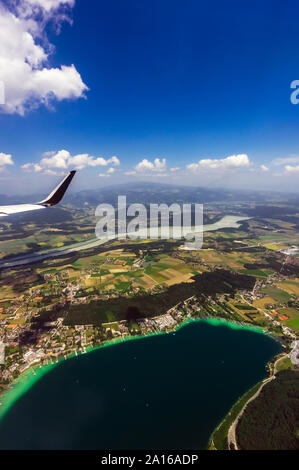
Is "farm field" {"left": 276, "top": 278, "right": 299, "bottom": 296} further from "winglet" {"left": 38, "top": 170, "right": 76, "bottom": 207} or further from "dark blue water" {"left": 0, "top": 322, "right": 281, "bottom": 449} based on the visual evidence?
"winglet" {"left": 38, "top": 170, "right": 76, "bottom": 207}

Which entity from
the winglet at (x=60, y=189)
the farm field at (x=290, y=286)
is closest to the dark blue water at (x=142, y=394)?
the farm field at (x=290, y=286)

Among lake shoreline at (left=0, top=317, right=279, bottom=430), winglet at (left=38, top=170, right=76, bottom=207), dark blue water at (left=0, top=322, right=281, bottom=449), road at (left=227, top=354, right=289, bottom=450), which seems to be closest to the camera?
winglet at (left=38, top=170, right=76, bottom=207)

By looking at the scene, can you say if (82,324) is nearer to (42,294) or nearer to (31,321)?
(31,321)

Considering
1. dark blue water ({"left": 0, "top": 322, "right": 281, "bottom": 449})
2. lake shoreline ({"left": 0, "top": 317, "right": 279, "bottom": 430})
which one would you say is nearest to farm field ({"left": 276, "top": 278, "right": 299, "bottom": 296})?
lake shoreline ({"left": 0, "top": 317, "right": 279, "bottom": 430})

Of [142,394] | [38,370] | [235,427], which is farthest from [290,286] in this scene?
[38,370]

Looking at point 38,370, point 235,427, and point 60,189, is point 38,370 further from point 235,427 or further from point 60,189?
point 60,189

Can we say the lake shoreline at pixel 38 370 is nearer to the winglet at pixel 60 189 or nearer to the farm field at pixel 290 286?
the farm field at pixel 290 286

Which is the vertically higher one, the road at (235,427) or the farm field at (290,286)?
the farm field at (290,286)

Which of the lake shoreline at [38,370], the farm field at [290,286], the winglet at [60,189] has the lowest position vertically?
the lake shoreline at [38,370]

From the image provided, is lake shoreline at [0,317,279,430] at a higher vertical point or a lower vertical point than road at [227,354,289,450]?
higher
